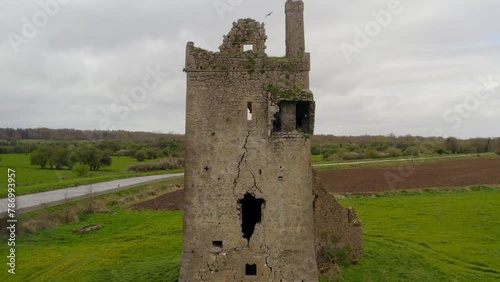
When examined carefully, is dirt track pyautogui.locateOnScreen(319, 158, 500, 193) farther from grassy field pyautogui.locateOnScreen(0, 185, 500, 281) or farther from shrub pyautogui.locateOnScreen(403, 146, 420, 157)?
shrub pyautogui.locateOnScreen(403, 146, 420, 157)

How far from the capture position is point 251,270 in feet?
43.5

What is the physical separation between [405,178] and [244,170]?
5092 cm

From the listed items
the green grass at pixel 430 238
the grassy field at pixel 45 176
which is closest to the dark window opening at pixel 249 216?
the green grass at pixel 430 238

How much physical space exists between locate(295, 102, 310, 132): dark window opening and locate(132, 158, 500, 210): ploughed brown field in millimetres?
28615

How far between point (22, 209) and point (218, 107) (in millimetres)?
28302

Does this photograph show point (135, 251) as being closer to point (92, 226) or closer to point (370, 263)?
point (92, 226)

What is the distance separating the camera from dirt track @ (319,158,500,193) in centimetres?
5081

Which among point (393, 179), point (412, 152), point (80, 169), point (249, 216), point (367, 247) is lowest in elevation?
point (367, 247)

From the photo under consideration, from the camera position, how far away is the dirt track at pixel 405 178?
5081 centimetres

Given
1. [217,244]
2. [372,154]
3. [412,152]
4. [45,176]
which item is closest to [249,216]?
[217,244]

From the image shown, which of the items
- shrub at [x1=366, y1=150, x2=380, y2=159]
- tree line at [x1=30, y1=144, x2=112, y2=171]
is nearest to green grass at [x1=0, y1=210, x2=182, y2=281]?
tree line at [x1=30, y1=144, x2=112, y2=171]

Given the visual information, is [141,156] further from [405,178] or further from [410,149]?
[410,149]

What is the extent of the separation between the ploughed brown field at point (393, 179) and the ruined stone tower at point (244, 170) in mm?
27785

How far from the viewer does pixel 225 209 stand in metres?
13.3
